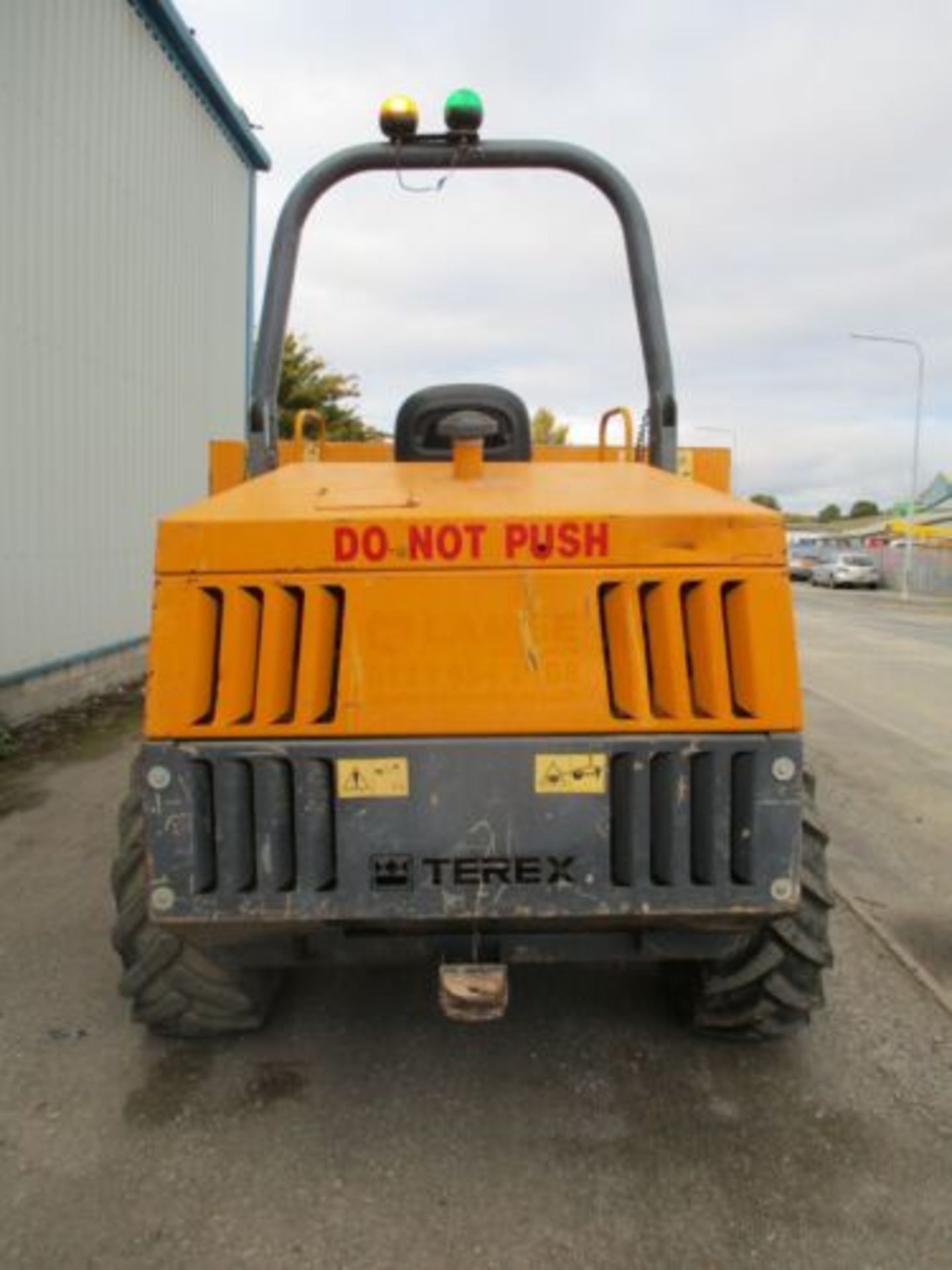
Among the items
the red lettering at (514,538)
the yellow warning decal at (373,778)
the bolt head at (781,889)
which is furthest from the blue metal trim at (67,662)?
the bolt head at (781,889)

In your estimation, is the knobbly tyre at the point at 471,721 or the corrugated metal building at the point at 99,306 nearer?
the knobbly tyre at the point at 471,721

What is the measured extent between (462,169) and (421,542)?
6.56 ft

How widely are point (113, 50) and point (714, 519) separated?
877 cm

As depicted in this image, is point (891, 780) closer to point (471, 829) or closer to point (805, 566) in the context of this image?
point (471, 829)

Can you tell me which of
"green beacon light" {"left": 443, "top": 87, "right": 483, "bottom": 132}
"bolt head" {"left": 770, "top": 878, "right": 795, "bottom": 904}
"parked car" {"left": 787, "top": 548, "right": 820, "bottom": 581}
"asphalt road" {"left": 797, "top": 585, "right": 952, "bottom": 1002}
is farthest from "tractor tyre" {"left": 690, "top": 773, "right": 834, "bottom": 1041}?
"parked car" {"left": 787, "top": 548, "right": 820, "bottom": 581}

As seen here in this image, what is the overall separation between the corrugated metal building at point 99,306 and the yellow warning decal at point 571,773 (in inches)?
241

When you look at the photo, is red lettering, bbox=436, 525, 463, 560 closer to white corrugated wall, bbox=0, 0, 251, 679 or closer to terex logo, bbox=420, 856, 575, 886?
terex logo, bbox=420, 856, 575, 886

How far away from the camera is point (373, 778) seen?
7.50 feet

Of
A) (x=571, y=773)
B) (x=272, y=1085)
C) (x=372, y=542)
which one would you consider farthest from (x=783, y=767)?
(x=272, y=1085)

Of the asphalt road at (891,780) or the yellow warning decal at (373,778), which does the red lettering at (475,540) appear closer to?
the yellow warning decal at (373,778)

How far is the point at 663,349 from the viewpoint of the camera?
3662mm

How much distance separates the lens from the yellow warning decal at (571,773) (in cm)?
229

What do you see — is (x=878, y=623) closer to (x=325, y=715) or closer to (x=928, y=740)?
(x=928, y=740)

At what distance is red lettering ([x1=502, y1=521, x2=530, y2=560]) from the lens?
2.29 metres
